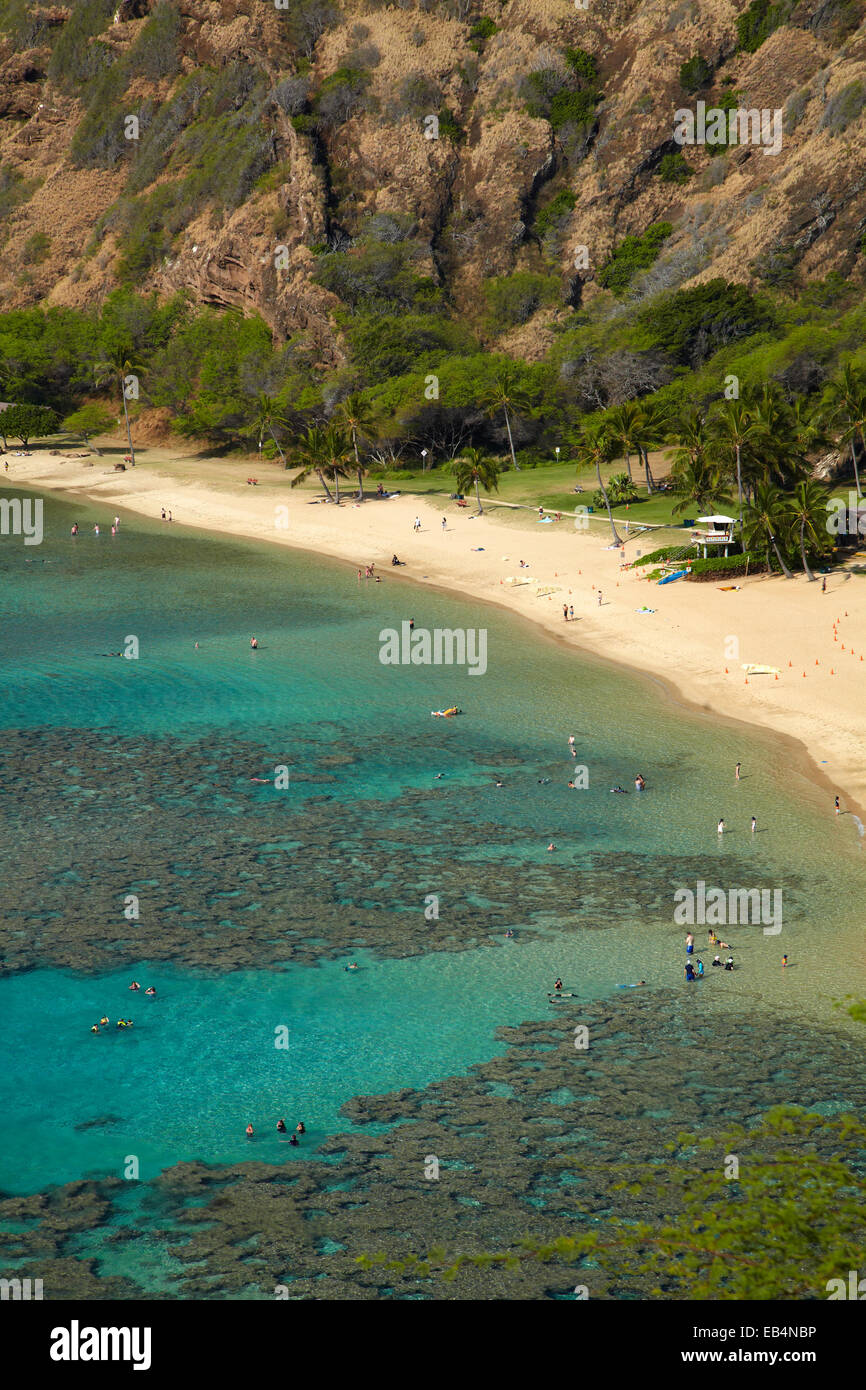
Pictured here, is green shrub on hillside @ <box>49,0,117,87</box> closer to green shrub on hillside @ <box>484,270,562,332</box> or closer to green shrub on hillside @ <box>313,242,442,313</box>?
green shrub on hillside @ <box>313,242,442,313</box>

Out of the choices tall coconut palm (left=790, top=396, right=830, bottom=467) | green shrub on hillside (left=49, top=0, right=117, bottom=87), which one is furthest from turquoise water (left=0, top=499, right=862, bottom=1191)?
green shrub on hillside (left=49, top=0, right=117, bottom=87)

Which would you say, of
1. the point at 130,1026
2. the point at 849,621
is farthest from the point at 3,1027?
the point at 849,621

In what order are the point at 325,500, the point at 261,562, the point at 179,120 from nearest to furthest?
1. the point at 261,562
2. the point at 325,500
3. the point at 179,120

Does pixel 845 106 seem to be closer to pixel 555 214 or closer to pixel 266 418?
pixel 555 214

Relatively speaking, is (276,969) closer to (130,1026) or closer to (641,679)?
(130,1026)

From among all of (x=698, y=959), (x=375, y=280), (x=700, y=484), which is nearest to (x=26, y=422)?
(x=375, y=280)

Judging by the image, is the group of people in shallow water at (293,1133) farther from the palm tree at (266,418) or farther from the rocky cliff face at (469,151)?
the rocky cliff face at (469,151)
